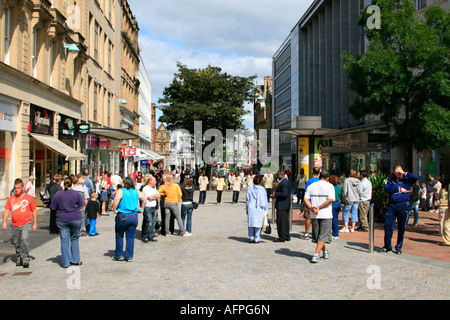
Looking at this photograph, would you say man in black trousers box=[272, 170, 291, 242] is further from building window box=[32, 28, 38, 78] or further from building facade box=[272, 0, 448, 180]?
building window box=[32, 28, 38, 78]

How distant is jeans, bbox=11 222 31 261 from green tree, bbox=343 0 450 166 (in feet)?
39.1

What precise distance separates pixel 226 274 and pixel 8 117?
12843 mm

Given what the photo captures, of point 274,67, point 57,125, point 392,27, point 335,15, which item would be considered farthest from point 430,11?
point 274,67

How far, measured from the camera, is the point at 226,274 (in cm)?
820

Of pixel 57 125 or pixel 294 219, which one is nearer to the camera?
pixel 294 219

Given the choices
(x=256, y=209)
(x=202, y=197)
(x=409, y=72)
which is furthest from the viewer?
(x=202, y=197)

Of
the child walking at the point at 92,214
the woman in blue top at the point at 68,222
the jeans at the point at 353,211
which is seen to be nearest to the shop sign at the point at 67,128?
the child walking at the point at 92,214

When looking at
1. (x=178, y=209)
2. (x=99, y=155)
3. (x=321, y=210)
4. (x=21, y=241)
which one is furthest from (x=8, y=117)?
(x=99, y=155)

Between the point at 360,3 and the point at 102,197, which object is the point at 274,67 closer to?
the point at 360,3

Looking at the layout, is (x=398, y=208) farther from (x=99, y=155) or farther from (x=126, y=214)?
(x=99, y=155)

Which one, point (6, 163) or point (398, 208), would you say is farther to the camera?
point (6, 163)

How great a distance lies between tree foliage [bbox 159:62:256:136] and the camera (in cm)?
4166

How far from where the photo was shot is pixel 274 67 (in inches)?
3489
